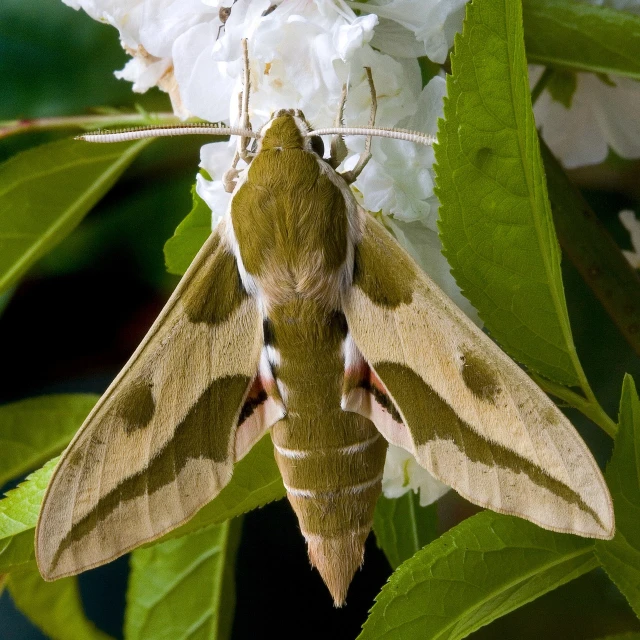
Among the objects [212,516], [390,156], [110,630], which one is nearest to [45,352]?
[110,630]

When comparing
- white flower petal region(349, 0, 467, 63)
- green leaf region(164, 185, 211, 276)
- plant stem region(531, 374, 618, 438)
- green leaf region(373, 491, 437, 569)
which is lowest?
green leaf region(373, 491, 437, 569)

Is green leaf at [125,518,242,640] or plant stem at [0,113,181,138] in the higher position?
plant stem at [0,113,181,138]

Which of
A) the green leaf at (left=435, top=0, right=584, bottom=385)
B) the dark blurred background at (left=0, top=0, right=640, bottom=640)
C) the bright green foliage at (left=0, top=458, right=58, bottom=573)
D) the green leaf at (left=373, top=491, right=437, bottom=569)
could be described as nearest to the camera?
the green leaf at (left=435, top=0, right=584, bottom=385)

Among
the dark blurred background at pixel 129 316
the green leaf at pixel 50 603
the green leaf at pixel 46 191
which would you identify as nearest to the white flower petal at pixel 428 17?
the green leaf at pixel 46 191

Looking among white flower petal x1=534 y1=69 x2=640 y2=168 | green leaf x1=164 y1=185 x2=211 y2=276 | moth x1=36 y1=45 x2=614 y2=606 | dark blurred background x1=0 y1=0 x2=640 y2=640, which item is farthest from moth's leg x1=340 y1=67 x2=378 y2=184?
dark blurred background x1=0 y1=0 x2=640 y2=640

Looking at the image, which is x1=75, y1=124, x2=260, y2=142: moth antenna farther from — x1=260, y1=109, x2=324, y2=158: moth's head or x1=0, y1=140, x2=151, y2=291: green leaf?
x1=0, y1=140, x2=151, y2=291: green leaf

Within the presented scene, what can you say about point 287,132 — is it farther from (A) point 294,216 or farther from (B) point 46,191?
(B) point 46,191
